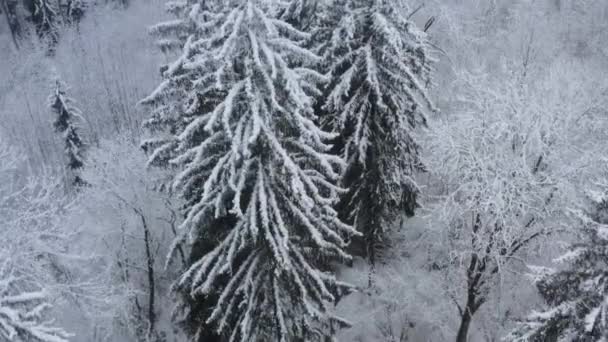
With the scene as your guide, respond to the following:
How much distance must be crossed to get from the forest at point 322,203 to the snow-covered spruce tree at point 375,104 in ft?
0.26

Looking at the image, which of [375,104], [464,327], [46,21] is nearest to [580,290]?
[464,327]

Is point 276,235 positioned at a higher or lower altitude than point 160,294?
higher

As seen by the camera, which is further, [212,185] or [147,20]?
[147,20]

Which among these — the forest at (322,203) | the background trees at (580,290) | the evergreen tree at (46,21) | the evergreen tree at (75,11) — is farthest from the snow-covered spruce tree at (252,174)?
the evergreen tree at (75,11)

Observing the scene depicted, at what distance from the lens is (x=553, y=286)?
1074 centimetres

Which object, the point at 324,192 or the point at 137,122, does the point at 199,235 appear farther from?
the point at 137,122

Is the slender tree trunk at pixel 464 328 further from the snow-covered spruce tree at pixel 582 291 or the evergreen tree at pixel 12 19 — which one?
the evergreen tree at pixel 12 19

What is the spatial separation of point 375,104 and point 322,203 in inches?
234

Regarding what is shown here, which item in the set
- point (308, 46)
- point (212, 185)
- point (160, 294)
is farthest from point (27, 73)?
point (212, 185)

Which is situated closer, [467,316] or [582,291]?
[582,291]

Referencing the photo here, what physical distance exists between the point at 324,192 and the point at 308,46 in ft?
20.2

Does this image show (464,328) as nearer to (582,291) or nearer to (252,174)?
(582,291)

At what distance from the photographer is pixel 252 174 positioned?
11.4 m

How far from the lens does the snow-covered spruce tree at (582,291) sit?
9.46 meters
